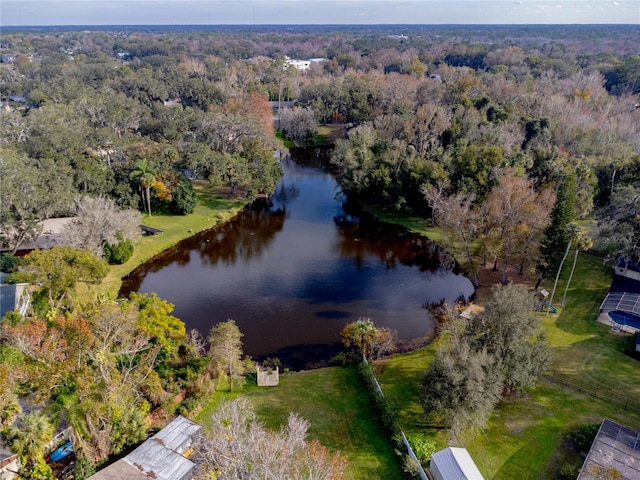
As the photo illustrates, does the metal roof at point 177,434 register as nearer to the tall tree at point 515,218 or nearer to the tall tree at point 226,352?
the tall tree at point 226,352

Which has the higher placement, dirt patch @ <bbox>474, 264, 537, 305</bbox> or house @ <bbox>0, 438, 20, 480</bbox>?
house @ <bbox>0, 438, 20, 480</bbox>

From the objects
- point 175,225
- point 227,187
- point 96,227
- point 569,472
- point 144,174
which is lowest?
point 175,225

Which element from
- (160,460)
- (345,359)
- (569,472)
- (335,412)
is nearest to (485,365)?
(569,472)

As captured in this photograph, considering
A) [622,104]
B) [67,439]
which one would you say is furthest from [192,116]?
[622,104]

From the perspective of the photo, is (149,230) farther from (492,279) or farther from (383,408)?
(492,279)

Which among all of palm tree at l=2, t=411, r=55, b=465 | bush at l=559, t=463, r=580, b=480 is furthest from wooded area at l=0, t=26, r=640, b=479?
bush at l=559, t=463, r=580, b=480

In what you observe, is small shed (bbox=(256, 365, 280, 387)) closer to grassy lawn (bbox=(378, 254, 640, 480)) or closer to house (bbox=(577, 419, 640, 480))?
grassy lawn (bbox=(378, 254, 640, 480))

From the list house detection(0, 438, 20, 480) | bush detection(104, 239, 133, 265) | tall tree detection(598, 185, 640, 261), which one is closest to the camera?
house detection(0, 438, 20, 480)
